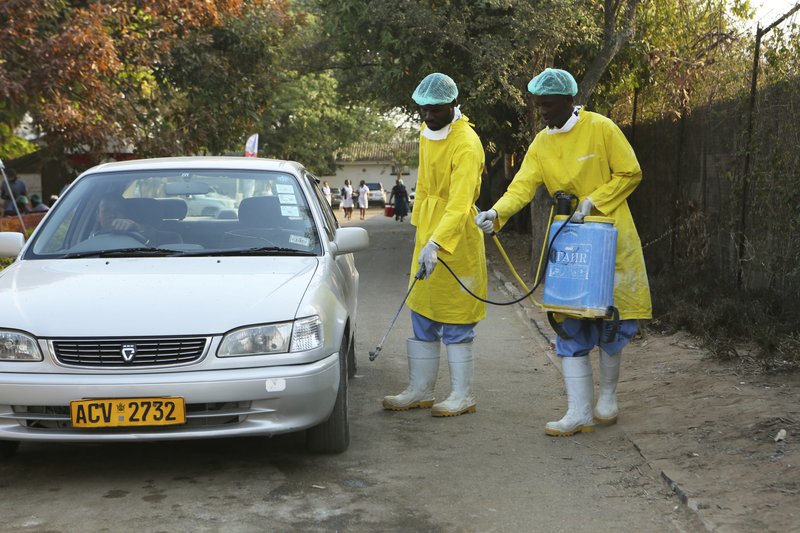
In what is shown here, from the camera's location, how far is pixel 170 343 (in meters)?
4.95

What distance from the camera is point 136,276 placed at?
219 inches

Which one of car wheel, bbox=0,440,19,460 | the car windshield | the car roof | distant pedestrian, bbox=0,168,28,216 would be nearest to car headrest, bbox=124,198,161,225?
the car windshield

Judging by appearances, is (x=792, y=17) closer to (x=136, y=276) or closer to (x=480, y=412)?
(x=480, y=412)

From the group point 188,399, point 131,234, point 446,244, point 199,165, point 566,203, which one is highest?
point 199,165

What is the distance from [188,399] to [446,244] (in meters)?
1.99

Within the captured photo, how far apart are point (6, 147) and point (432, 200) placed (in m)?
26.1

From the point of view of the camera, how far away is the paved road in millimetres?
4668

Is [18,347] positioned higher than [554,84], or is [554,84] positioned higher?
[554,84]

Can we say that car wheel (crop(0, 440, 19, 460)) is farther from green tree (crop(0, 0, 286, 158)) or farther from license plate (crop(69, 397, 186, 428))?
green tree (crop(0, 0, 286, 158))

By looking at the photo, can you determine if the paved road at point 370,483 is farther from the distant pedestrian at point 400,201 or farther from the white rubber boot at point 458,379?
the distant pedestrian at point 400,201

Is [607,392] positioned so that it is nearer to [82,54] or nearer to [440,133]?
[440,133]

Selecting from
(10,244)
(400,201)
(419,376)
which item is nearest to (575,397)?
(419,376)

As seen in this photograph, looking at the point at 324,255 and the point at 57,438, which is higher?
the point at 324,255

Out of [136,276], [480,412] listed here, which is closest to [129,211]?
[136,276]
